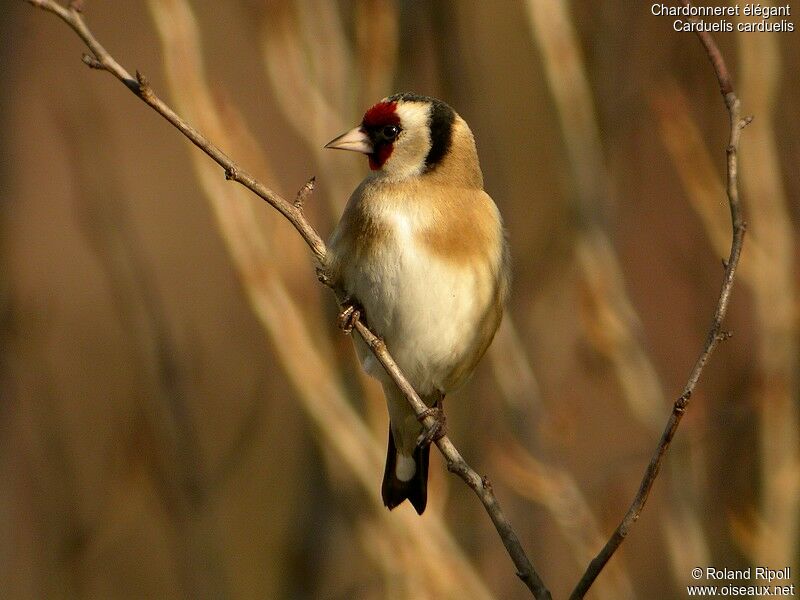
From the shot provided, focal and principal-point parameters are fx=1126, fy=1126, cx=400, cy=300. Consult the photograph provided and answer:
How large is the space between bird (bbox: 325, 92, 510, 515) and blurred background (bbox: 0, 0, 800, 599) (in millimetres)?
130

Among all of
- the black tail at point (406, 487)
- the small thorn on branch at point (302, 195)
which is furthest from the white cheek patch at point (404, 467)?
the small thorn on branch at point (302, 195)

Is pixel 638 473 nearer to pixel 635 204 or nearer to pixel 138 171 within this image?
pixel 635 204

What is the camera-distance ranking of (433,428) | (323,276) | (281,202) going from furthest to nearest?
(433,428), (323,276), (281,202)

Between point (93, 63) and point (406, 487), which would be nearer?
point (93, 63)

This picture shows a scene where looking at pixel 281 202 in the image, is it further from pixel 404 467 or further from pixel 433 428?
pixel 404 467

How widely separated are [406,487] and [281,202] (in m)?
1.33

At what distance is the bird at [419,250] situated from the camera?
296 centimetres

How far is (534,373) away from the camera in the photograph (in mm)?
3713

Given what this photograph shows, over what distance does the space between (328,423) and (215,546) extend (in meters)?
0.55

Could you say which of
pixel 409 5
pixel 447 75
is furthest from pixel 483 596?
pixel 409 5

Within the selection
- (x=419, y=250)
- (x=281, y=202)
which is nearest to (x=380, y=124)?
(x=419, y=250)

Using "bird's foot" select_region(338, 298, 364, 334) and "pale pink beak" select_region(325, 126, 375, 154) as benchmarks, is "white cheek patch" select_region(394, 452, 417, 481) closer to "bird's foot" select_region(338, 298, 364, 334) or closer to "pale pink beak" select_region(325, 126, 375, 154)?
"bird's foot" select_region(338, 298, 364, 334)

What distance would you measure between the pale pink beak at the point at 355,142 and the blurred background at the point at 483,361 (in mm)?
174

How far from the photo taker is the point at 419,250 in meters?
2.95
